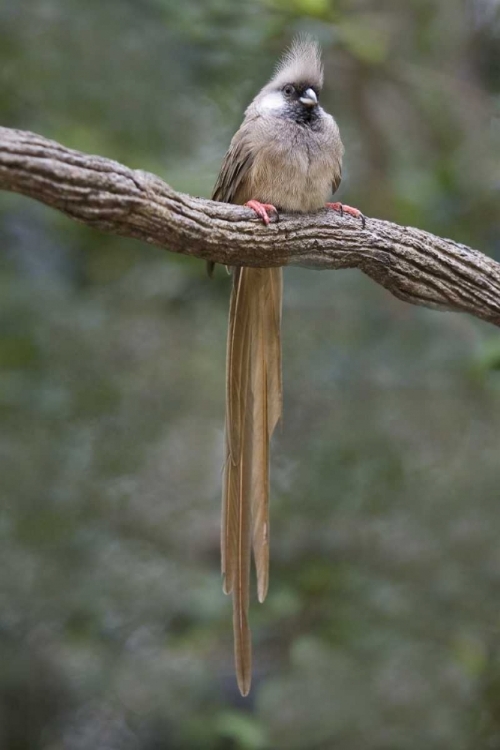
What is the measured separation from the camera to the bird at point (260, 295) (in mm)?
2814

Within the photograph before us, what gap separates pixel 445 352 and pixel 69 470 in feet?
5.07

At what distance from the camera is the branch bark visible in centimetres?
205

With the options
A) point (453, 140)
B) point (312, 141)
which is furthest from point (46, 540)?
point (453, 140)

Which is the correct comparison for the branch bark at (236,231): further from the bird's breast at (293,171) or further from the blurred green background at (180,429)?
the blurred green background at (180,429)

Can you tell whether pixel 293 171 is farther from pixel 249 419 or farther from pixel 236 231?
pixel 249 419

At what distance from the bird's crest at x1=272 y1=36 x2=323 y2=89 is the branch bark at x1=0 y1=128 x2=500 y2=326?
543 mm

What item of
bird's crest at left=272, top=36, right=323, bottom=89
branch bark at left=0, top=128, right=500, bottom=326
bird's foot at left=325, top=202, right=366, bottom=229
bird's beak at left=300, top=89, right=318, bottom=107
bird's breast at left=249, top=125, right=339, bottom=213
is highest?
bird's crest at left=272, top=36, right=323, bottom=89

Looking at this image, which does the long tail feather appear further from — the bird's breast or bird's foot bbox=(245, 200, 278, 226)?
bird's foot bbox=(245, 200, 278, 226)

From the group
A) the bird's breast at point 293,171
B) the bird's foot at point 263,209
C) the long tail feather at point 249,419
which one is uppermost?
the bird's breast at point 293,171

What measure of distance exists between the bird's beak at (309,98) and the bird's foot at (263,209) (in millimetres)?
449

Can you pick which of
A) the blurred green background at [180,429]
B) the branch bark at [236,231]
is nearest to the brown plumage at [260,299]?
the branch bark at [236,231]

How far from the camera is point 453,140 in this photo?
450 cm

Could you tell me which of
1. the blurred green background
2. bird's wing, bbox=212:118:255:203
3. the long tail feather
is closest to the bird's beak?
bird's wing, bbox=212:118:255:203

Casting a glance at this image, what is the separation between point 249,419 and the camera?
3.10 m
